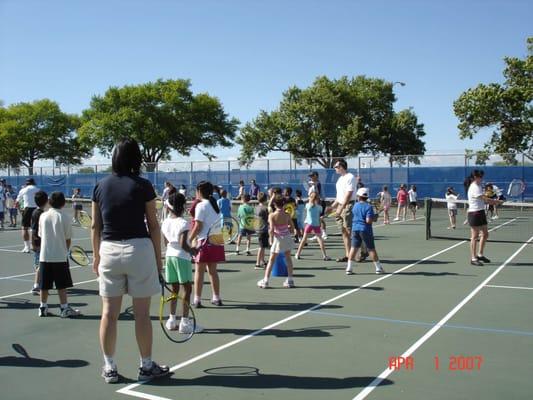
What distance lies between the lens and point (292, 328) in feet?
22.0

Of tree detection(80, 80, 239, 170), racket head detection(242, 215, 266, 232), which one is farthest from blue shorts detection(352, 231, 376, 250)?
tree detection(80, 80, 239, 170)

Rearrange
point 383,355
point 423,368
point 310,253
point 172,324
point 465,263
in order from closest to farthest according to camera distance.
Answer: point 423,368, point 383,355, point 172,324, point 465,263, point 310,253

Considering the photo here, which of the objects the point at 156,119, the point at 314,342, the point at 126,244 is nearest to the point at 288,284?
the point at 314,342

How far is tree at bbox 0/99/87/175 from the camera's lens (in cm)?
6378

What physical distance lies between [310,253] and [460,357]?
27.2 ft

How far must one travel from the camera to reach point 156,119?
56531 millimetres

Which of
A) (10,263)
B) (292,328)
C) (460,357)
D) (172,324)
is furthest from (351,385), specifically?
(10,263)

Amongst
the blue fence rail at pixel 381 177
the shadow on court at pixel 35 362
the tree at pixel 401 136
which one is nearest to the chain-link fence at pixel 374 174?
the blue fence rail at pixel 381 177

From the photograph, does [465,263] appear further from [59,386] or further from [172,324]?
[59,386]

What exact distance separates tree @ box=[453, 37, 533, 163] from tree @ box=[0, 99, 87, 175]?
46664 millimetres

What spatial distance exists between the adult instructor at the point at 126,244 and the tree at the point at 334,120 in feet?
132

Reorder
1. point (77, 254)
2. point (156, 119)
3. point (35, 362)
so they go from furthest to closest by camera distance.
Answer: point (156, 119) → point (77, 254) → point (35, 362)

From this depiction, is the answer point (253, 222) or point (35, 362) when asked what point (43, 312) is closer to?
point (35, 362)

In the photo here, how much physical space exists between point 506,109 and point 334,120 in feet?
61.3
